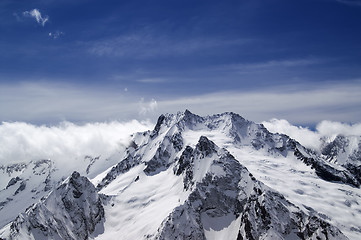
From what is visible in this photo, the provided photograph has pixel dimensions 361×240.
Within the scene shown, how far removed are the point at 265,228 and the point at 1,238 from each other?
529 ft

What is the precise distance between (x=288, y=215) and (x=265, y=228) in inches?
673

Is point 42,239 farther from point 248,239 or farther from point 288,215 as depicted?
point 288,215

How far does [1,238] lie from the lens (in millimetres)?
185625

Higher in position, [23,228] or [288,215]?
[288,215]

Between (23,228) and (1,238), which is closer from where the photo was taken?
(1,238)

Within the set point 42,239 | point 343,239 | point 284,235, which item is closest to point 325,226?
point 343,239

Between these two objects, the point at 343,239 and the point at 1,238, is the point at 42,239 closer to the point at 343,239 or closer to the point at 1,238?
the point at 1,238

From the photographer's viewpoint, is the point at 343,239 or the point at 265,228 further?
the point at 265,228

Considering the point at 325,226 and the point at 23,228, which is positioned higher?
the point at 325,226

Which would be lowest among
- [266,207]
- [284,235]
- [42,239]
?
[42,239]

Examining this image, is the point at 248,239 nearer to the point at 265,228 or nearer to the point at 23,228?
the point at 265,228

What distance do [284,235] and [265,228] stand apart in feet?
38.5

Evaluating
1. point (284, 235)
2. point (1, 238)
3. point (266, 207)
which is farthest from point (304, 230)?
point (1, 238)

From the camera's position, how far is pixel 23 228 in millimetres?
197500
